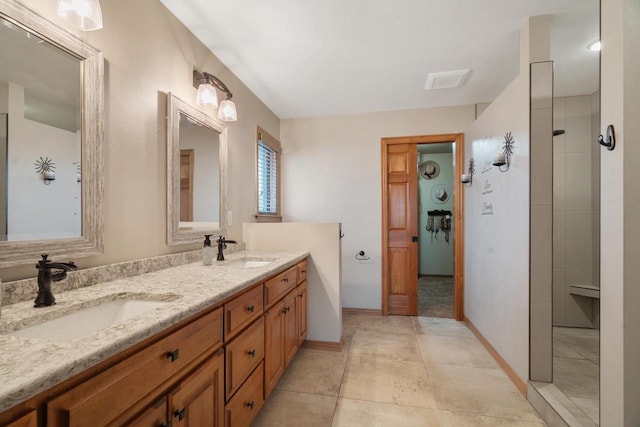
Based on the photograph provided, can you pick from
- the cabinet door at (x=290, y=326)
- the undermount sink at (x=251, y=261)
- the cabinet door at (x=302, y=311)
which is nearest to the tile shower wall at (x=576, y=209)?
the cabinet door at (x=302, y=311)

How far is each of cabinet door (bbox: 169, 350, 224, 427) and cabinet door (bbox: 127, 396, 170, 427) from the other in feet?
0.09

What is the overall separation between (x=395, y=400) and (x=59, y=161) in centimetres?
222

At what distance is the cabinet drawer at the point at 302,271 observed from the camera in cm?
226

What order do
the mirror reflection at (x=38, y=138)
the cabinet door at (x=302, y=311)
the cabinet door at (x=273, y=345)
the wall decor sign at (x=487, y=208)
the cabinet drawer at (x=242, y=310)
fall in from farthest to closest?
the wall decor sign at (x=487, y=208) → the cabinet door at (x=302, y=311) → the cabinet door at (x=273, y=345) → the cabinet drawer at (x=242, y=310) → the mirror reflection at (x=38, y=138)

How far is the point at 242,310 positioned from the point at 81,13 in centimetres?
141

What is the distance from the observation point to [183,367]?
0.93 meters

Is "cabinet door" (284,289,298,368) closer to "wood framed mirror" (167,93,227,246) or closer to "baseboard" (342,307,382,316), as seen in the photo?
"wood framed mirror" (167,93,227,246)

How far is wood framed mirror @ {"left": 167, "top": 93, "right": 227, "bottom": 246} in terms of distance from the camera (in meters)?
1.71

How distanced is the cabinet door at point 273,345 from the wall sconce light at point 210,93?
1.47 metres

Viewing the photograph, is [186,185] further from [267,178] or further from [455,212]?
[455,212]

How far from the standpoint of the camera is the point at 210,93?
6.30 feet

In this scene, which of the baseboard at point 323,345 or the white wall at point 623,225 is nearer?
the white wall at point 623,225

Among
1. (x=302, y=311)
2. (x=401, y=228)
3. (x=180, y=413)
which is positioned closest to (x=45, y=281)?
(x=180, y=413)

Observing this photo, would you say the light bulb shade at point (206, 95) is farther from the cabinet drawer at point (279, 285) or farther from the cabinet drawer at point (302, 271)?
the cabinet drawer at point (302, 271)
